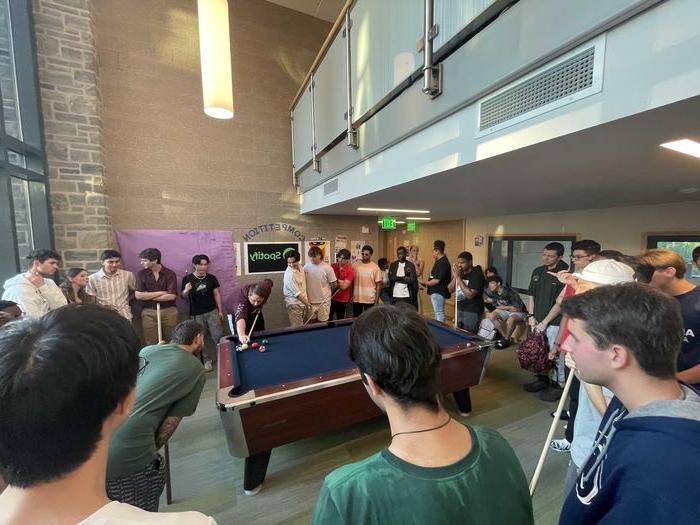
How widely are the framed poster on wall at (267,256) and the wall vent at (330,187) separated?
1282 mm

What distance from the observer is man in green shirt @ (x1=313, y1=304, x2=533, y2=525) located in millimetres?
550

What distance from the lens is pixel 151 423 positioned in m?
1.28

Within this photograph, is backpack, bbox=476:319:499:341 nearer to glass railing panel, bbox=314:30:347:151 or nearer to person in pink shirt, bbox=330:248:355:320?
person in pink shirt, bbox=330:248:355:320

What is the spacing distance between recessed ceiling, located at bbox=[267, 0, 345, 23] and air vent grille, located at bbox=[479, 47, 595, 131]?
425 centimetres

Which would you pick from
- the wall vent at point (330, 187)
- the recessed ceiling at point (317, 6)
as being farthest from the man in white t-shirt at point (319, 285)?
the recessed ceiling at point (317, 6)

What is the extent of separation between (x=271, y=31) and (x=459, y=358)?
5014 millimetres

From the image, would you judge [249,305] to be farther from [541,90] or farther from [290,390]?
[541,90]

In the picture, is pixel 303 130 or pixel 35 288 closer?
pixel 35 288

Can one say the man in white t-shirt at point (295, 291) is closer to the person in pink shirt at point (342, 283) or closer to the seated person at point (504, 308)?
the person in pink shirt at point (342, 283)

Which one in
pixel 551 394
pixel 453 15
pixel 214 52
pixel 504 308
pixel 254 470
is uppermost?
pixel 453 15

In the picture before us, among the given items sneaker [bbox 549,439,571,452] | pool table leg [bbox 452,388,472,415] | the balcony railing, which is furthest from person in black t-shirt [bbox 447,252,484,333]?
the balcony railing

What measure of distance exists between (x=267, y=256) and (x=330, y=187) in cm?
164

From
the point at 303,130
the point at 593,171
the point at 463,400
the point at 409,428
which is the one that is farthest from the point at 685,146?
the point at 303,130

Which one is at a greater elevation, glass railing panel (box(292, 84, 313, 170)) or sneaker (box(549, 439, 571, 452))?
glass railing panel (box(292, 84, 313, 170))
